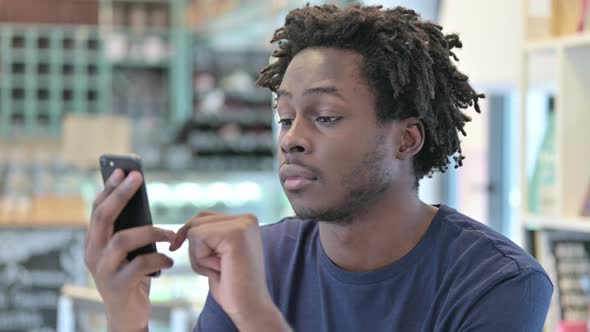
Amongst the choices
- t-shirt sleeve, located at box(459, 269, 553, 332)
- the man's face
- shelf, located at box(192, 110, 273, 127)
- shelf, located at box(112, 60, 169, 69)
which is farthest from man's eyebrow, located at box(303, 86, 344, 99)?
shelf, located at box(112, 60, 169, 69)

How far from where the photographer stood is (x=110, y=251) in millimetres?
1036

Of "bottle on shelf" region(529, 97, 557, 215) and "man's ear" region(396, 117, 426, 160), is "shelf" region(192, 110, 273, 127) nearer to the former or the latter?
"bottle on shelf" region(529, 97, 557, 215)

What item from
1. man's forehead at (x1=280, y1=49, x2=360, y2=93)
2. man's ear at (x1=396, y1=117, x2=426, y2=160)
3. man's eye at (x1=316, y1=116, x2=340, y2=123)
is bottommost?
man's ear at (x1=396, y1=117, x2=426, y2=160)

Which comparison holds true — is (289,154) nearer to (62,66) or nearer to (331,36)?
(331,36)

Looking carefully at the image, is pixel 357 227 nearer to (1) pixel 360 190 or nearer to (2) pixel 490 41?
(1) pixel 360 190

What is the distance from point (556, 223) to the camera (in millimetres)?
1950

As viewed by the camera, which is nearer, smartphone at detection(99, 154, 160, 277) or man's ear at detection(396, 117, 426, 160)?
smartphone at detection(99, 154, 160, 277)

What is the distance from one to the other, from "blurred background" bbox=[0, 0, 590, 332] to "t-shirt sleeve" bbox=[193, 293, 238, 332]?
117mm

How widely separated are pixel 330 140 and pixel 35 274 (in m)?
2.83

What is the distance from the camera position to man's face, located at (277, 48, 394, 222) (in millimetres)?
1119

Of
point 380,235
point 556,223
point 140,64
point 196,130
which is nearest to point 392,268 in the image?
point 380,235

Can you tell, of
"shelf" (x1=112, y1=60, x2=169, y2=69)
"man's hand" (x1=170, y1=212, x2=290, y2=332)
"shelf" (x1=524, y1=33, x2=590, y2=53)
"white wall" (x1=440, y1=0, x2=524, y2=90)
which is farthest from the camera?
"shelf" (x1=112, y1=60, x2=169, y2=69)

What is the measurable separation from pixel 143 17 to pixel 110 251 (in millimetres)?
7381

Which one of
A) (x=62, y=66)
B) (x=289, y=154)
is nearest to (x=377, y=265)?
(x=289, y=154)
